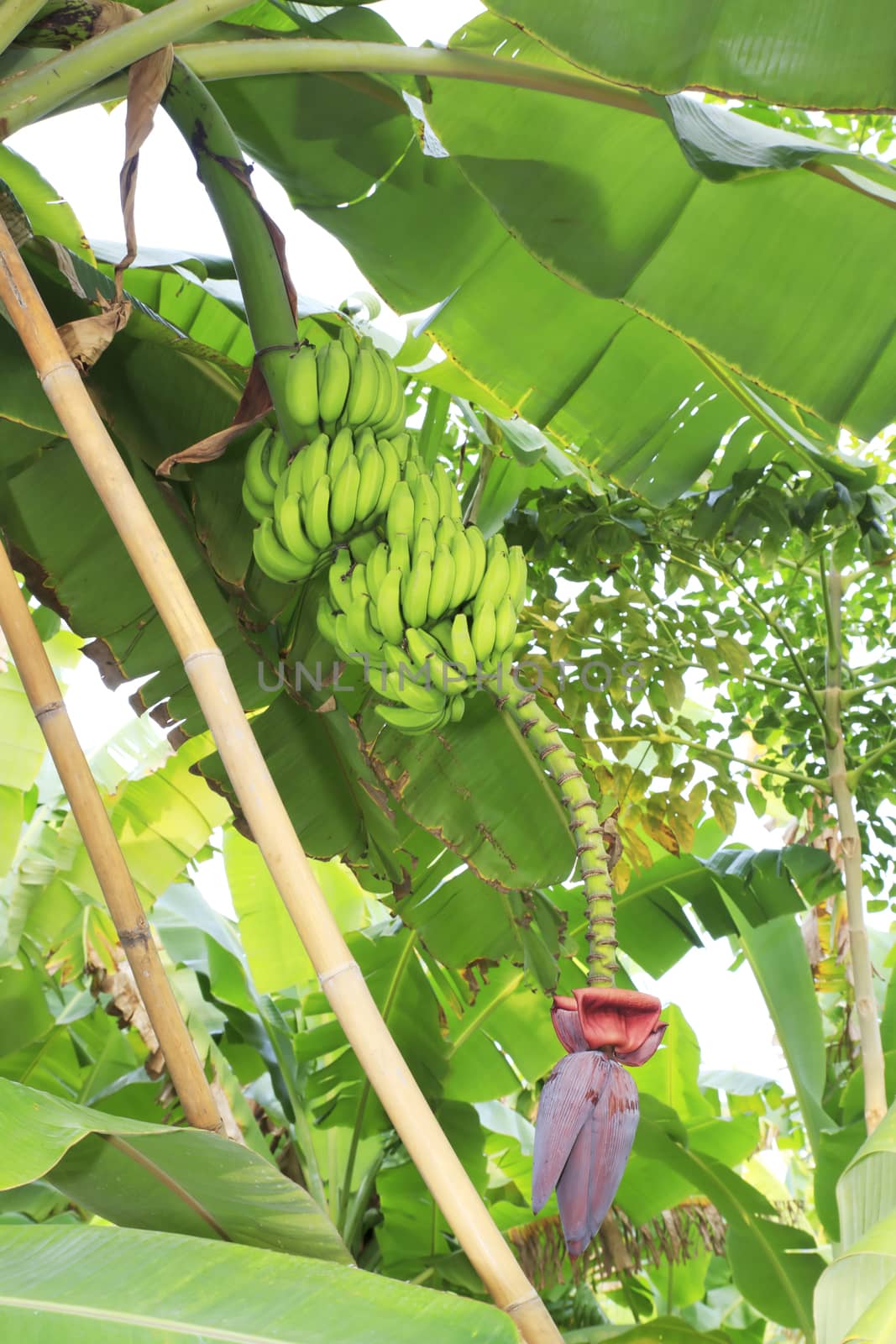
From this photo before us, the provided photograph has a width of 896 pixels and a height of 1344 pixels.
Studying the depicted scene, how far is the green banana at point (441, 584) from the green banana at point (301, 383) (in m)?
0.18

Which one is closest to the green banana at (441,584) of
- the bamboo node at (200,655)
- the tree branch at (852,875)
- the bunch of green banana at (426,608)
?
the bunch of green banana at (426,608)

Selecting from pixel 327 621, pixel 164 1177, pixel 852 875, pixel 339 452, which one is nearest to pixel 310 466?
pixel 339 452

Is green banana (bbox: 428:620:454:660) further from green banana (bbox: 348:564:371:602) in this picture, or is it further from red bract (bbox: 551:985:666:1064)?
red bract (bbox: 551:985:666:1064)

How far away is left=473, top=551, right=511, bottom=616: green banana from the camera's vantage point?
2.77 feet

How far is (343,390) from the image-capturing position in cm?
90

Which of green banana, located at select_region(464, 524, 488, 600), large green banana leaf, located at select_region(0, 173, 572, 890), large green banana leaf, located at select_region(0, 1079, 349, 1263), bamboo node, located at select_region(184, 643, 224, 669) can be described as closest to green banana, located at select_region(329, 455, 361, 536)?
green banana, located at select_region(464, 524, 488, 600)

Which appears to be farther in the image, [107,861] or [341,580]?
[341,580]

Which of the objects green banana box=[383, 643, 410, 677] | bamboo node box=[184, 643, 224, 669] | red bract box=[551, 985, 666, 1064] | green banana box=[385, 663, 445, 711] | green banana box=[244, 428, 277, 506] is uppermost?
green banana box=[244, 428, 277, 506]

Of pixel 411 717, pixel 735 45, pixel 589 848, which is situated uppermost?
pixel 735 45

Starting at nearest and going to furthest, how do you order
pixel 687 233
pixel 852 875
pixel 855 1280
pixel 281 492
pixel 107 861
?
pixel 855 1280, pixel 107 861, pixel 281 492, pixel 687 233, pixel 852 875

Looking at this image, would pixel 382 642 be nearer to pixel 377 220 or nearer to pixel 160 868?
pixel 377 220

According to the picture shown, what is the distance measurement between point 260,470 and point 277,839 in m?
0.44

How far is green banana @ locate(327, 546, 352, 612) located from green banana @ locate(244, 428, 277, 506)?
0.31ft

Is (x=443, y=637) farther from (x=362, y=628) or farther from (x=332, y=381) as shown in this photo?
(x=332, y=381)
